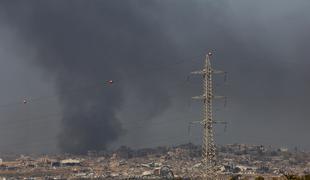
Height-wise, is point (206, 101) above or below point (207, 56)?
below

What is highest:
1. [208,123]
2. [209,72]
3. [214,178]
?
[209,72]

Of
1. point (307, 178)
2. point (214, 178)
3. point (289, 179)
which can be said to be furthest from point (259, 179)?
point (214, 178)

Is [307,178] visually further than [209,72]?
Yes

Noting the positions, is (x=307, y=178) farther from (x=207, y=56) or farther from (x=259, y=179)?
(x=207, y=56)

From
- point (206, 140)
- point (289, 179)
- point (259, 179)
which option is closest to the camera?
point (206, 140)

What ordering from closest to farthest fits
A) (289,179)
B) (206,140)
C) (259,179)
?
(206,140) → (289,179) → (259,179)

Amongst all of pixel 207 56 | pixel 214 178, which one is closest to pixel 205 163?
pixel 214 178

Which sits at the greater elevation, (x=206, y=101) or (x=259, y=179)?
(x=206, y=101)

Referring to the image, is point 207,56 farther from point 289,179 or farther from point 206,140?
point 289,179

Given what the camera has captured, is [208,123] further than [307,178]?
No
